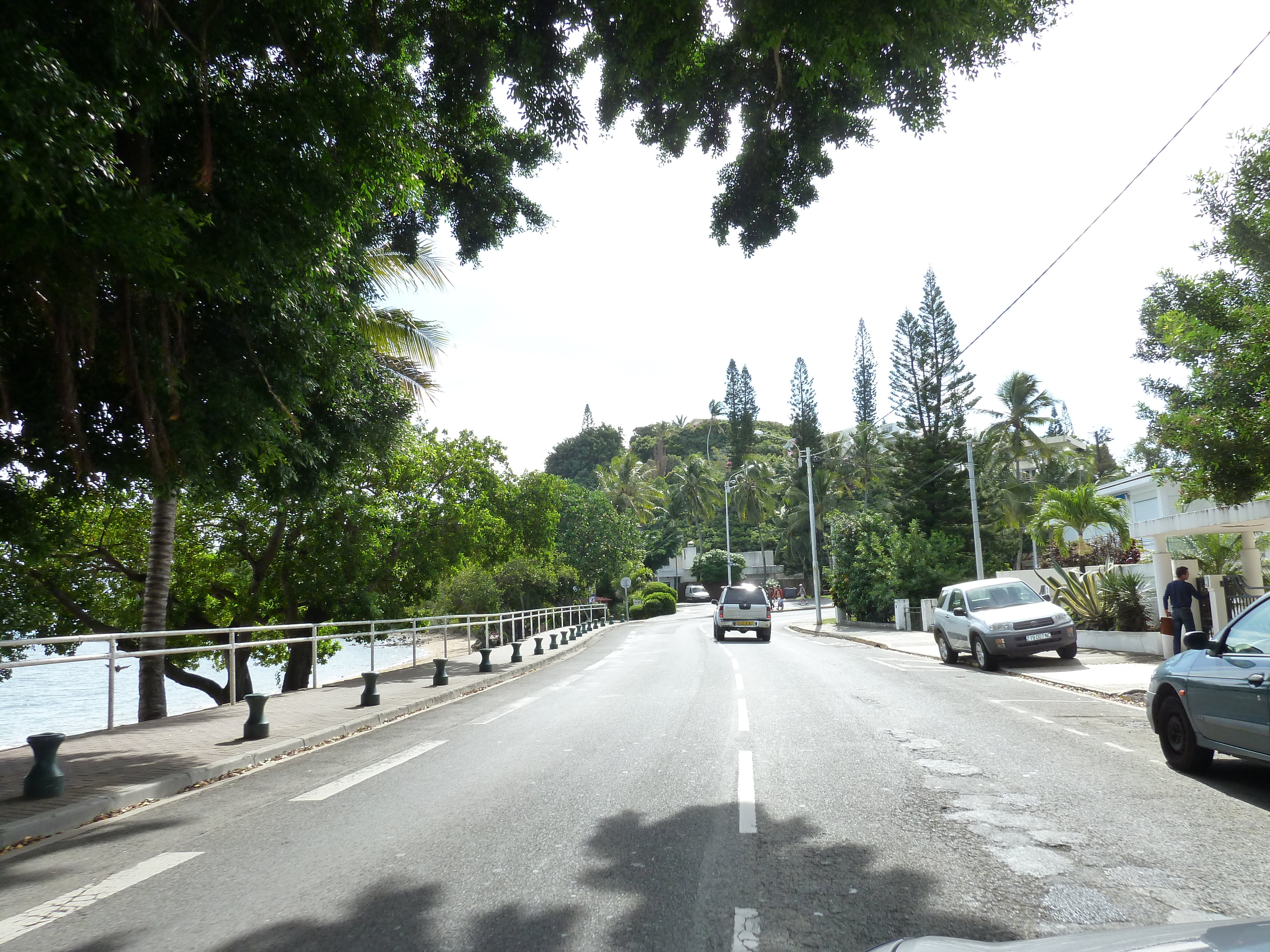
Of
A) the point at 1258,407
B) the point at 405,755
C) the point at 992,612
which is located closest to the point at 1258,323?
the point at 1258,407

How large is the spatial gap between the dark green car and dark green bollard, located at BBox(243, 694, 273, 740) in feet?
29.1

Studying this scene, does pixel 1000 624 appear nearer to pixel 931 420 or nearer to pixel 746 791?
pixel 746 791

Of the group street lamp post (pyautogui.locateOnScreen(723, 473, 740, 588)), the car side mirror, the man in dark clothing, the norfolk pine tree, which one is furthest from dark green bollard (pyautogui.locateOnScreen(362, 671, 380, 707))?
street lamp post (pyautogui.locateOnScreen(723, 473, 740, 588))

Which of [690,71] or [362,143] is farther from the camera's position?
[690,71]

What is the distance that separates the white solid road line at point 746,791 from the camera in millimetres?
5617

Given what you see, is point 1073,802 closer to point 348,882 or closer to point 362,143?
point 348,882

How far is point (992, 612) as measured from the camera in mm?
17297

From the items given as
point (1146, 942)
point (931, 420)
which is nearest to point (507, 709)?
point (1146, 942)

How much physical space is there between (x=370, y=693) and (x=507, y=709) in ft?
6.54

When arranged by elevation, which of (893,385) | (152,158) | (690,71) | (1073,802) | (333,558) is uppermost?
(893,385)

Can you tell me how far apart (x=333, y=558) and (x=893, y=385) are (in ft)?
126

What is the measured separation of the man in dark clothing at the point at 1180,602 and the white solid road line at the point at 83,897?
51.2 feet

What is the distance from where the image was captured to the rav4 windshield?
17.7 meters

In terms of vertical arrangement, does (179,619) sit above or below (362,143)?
below
